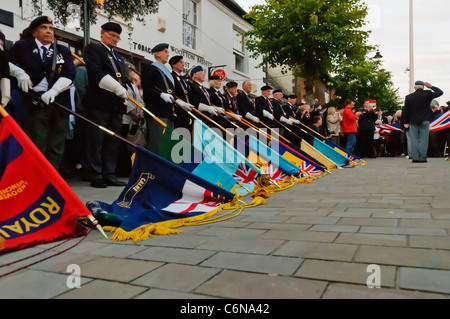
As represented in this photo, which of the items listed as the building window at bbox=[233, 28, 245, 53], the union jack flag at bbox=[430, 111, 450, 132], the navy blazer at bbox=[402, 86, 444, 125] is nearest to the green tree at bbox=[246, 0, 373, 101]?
the building window at bbox=[233, 28, 245, 53]

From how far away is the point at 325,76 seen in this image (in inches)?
687

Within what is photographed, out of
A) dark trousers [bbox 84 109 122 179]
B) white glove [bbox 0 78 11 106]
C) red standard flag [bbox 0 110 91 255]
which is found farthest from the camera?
dark trousers [bbox 84 109 122 179]

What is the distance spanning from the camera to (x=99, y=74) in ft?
15.3

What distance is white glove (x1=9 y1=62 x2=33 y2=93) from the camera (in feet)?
12.4

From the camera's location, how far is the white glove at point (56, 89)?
12.4ft

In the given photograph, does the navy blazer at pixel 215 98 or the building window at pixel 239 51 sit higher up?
the building window at pixel 239 51

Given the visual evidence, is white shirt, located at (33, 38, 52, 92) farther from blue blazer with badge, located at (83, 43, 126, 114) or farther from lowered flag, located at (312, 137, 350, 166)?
lowered flag, located at (312, 137, 350, 166)

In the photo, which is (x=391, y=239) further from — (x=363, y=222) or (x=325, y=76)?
(x=325, y=76)

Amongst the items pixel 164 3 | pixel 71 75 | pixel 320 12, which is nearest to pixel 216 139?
pixel 71 75

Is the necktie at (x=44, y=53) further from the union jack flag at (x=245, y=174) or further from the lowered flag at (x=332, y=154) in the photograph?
the lowered flag at (x=332, y=154)

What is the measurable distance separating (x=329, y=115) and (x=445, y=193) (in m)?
8.54

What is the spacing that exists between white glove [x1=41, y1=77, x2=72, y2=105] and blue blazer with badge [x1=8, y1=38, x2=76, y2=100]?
0.34 feet

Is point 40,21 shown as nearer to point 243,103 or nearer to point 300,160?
point 300,160

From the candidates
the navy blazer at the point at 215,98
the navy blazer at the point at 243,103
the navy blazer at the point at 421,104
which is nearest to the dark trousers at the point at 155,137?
the navy blazer at the point at 215,98
